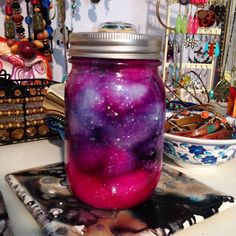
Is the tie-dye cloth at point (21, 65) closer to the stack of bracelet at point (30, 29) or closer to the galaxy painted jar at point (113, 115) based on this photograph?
the stack of bracelet at point (30, 29)

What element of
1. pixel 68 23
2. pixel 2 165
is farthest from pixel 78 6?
pixel 2 165

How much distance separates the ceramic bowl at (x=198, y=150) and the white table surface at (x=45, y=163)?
0.06 feet

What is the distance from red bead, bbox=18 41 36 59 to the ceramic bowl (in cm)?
43

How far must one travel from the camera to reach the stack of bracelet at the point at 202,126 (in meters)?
0.41

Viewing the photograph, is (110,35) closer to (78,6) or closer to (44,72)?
(44,72)

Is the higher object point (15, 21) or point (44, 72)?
point (15, 21)

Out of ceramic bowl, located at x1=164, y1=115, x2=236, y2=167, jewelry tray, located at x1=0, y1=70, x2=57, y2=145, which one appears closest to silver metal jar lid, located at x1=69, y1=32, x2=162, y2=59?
ceramic bowl, located at x1=164, y1=115, x2=236, y2=167

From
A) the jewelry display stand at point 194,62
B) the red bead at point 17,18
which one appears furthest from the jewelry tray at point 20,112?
the jewelry display stand at point 194,62

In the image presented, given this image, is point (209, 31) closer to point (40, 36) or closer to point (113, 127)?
point (40, 36)

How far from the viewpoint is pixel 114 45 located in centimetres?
24

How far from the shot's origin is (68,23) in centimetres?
85

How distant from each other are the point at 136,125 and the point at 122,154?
0.10 feet

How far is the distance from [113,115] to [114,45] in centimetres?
6

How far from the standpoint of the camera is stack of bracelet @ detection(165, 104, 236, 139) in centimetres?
41
